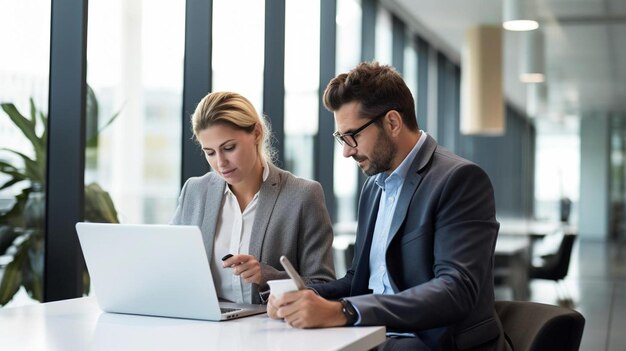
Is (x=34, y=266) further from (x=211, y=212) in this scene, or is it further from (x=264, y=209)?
(x=264, y=209)

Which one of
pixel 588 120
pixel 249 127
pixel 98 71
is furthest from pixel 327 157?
pixel 249 127

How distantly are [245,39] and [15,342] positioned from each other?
319 centimetres

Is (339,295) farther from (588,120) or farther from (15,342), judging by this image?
(588,120)

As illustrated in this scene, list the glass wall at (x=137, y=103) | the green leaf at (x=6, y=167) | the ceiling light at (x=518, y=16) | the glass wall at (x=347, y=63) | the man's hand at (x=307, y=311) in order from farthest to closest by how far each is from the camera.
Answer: the glass wall at (x=347, y=63) → the ceiling light at (x=518, y=16) → the glass wall at (x=137, y=103) → the green leaf at (x=6, y=167) → the man's hand at (x=307, y=311)

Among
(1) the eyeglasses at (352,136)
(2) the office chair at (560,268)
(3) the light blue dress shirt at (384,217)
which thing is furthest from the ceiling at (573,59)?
(1) the eyeglasses at (352,136)

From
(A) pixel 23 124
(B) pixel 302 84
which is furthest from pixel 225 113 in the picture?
(B) pixel 302 84

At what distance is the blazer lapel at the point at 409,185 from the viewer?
2398 millimetres

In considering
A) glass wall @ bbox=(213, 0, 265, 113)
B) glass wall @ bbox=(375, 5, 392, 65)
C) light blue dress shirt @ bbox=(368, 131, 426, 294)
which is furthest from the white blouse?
glass wall @ bbox=(375, 5, 392, 65)

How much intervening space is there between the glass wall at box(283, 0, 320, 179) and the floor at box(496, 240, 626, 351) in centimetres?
198

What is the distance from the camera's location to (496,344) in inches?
91.5

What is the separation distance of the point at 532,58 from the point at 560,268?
1549mm

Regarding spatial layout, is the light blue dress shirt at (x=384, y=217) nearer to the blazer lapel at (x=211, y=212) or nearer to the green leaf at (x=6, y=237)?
the blazer lapel at (x=211, y=212)

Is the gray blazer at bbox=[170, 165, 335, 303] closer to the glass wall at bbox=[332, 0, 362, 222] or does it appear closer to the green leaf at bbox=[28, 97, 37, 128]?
the green leaf at bbox=[28, 97, 37, 128]

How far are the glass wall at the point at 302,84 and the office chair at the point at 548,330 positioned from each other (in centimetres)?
351
